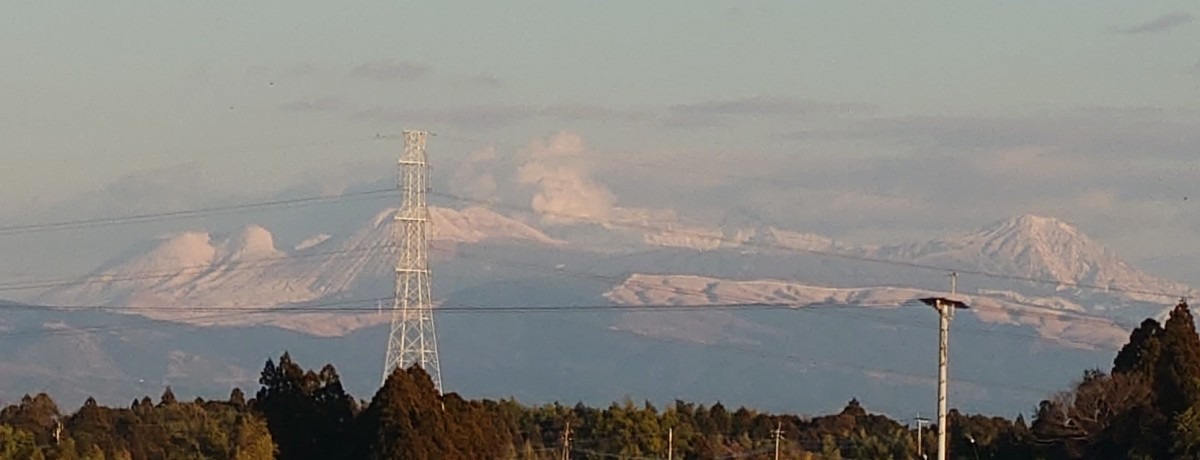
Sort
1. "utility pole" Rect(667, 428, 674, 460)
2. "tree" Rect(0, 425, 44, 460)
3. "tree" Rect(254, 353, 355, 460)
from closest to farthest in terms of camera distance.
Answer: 1. "tree" Rect(254, 353, 355, 460)
2. "tree" Rect(0, 425, 44, 460)
3. "utility pole" Rect(667, 428, 674, 460)

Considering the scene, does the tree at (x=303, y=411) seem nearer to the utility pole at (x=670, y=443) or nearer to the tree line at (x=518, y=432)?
the tree line at (x=518, y=432)

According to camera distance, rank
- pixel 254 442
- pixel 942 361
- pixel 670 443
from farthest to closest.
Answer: pixel 670 443 < pixel 254 442 < pixel 942 361

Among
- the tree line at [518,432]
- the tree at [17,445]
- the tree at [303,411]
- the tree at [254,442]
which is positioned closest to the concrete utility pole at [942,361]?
the tree line at [518,432]

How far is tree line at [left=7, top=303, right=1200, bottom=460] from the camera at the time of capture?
91250 millimetres

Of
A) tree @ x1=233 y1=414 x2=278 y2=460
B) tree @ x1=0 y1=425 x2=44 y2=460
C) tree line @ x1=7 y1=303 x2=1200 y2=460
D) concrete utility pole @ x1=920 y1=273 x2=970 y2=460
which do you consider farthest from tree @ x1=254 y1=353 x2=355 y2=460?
concrete utility pole @ x1=920 y1=273 x2=970 y2=460

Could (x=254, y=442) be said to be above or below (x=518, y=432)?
below

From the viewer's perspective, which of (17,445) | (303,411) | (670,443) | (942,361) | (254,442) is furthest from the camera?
(670,443)

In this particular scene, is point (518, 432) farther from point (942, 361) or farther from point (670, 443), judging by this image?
point (942, 361)

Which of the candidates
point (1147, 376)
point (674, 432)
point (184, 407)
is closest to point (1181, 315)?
point (1147, 376)

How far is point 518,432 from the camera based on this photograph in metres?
137

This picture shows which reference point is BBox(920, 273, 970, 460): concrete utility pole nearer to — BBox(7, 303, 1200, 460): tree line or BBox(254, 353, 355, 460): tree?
BBox(7, 303, 1200, 460): tree line

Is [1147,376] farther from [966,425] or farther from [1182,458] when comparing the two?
[966,425]

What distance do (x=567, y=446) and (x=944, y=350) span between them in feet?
201

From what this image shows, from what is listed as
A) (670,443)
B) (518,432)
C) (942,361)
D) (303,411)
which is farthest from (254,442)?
(942,361)
